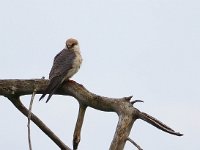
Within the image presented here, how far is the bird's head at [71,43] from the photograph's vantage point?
40.8ft

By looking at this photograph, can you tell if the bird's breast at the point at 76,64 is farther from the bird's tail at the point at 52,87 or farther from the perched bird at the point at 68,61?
the bird's tail at the point at 52,87

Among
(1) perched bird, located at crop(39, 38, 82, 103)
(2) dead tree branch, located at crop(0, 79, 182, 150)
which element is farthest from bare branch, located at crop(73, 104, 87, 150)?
(1) perched bird, located at crop(39, 38, 82, 103)

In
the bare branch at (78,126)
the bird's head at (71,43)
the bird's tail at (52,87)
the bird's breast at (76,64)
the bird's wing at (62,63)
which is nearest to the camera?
the bare branch at (78,126)

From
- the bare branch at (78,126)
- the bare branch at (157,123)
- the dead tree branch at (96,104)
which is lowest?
the bare branch at (78,126)

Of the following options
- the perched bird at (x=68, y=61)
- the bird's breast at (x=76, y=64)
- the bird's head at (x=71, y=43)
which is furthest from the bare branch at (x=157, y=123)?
the bird's head at (x=71, y=43)

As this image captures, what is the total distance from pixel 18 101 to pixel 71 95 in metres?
0.66

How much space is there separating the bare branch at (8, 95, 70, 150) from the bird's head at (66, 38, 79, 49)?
5.38m

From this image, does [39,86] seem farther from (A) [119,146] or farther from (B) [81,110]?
(A) [119,146]

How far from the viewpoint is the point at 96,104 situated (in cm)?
664

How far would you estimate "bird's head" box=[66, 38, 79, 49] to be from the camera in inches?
489

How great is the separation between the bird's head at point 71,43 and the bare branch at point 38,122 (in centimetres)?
538

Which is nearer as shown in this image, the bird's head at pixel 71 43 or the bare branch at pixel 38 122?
the bare branch at pixel 38 122

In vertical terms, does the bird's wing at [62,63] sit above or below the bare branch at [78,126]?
below

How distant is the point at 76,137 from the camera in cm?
690
